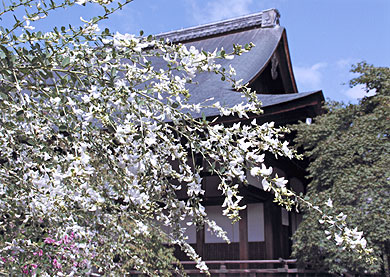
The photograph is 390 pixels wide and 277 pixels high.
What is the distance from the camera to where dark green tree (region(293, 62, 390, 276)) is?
23.2ft

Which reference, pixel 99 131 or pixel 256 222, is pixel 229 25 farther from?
pixel 99 131

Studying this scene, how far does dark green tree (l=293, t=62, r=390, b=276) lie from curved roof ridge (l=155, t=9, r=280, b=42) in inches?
181

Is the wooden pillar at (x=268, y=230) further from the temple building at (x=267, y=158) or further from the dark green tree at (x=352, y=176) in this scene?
the dark green tree at (x=352, y=176)

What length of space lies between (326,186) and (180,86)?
263 inches

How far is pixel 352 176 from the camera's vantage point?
7625mm

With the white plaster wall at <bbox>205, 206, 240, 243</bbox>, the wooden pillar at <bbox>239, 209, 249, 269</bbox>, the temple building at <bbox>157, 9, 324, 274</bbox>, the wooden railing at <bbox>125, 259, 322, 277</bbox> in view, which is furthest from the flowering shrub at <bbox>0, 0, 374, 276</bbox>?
the white plaster wall at <bbox>205, 206, 240, 243</bbox>

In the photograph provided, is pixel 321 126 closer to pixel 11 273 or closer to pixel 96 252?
pixel 96 252

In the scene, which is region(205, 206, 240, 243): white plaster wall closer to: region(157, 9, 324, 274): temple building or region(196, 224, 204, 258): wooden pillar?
region(157, 9, 324, 274): temple building

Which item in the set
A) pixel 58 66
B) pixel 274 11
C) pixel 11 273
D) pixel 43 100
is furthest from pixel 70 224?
pixel 274 11

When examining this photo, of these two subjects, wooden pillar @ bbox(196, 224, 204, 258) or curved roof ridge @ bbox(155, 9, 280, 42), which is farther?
curved roof ridge @ bbox(155, 9, 280, 42)

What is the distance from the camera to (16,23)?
2.24m

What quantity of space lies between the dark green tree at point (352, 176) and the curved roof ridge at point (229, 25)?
15.1 feet

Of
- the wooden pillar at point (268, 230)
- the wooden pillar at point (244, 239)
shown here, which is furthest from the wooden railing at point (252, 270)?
the wooden pillar at point (268, 230)

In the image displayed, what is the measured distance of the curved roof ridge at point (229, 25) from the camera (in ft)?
42.6
